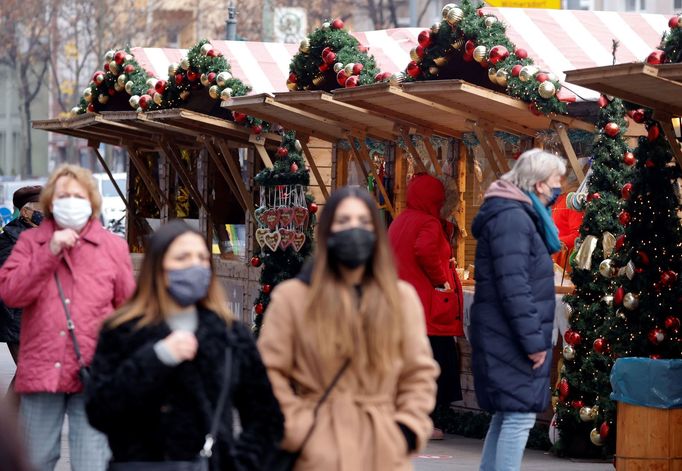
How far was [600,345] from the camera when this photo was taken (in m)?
9.31

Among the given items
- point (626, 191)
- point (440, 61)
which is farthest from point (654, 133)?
point (440, 61)

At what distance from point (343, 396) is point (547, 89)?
5873 millimetres

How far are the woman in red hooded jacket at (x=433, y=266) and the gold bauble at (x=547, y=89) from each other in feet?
3.04

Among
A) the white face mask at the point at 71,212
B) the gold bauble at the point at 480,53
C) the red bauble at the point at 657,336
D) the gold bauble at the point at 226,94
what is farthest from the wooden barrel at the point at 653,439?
the gold bauble at the point at 226,94

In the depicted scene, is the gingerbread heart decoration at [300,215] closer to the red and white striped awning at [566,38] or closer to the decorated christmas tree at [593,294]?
the red and white striped awning at [566,38]

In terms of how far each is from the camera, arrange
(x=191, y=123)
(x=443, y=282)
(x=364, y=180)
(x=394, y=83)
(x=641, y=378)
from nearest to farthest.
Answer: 1. (x=641, y=378)
2. (x=443, y=282)
3. (x=394, y=83)
4. (x=364, y=180)
5. (x=191, y=123)

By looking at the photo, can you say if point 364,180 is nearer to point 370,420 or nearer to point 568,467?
point 568,467

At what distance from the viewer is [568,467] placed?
9.53 meters

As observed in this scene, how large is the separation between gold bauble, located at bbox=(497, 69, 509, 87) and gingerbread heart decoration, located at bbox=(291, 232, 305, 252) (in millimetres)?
3799

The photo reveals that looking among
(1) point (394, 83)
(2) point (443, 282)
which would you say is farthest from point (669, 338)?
(1) point (394, 83)

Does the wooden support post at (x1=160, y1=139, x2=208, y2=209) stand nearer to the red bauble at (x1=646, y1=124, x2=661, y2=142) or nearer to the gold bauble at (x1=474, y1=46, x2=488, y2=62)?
the gold bauble at (x1=474, y1=46, x2=488, y2=62)

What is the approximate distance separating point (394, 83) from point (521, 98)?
3.06ft

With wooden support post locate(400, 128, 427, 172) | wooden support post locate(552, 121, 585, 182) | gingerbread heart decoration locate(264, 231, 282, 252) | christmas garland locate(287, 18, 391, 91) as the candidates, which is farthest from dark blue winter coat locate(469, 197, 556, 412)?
gingerbread heart decoration locate(264, 231, 282, 252)

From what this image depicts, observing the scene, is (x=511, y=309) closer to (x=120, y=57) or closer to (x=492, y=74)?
(x=492, y=74)
